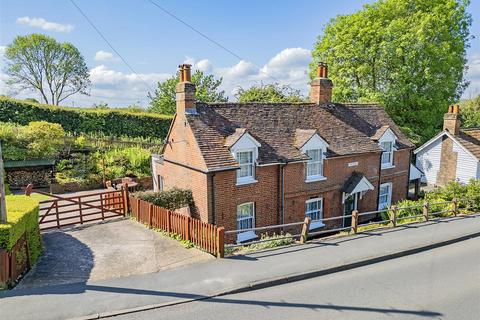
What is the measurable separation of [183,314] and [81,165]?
21.1 m

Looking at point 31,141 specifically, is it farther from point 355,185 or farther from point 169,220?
point 355,185

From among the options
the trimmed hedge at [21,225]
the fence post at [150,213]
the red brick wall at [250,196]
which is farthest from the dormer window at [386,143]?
the trimmed hedge at [21,225]

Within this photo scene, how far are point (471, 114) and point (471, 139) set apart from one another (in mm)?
23413

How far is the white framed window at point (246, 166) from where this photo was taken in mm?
16469

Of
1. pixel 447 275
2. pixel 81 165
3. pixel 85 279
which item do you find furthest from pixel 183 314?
pixel 81 165

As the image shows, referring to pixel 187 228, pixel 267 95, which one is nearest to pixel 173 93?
pixel 267 95

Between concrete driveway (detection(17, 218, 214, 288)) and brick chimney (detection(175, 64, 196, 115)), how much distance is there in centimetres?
605

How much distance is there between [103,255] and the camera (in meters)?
12.4

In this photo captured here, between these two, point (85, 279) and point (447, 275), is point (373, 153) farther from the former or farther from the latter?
point (85, 279)

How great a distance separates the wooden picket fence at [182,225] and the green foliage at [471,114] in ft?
144

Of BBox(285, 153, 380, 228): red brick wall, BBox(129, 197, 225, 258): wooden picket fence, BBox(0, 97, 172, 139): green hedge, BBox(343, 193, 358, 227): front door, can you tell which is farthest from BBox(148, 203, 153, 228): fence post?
BBox(0, 97, 172, 139): green hedge

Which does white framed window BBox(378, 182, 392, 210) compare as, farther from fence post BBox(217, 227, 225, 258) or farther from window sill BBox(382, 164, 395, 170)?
fence post BBox(217, 227, 225, 258)

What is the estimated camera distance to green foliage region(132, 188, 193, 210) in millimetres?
16141

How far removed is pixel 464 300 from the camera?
9.66 meters
